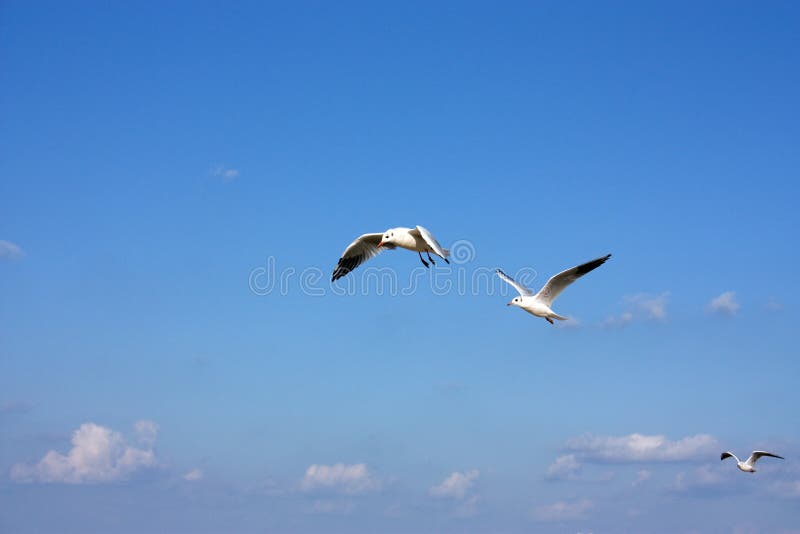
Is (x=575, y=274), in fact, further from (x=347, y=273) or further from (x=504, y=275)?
(x=347, y=273)

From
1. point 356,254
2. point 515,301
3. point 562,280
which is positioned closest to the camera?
point 562,280

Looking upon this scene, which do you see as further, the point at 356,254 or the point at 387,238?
the point at 356,254

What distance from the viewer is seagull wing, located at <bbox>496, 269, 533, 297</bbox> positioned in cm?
2047

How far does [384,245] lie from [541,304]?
16.8 feet

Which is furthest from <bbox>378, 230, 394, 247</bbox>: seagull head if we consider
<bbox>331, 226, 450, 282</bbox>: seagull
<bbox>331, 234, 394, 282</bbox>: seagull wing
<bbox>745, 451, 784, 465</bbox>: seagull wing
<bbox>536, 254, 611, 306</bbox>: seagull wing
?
<bbox>745, 451, 784, 465</bbox>: seagull wing

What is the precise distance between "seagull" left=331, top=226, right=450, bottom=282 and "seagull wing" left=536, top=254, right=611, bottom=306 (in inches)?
84.6

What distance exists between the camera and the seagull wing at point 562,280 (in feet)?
61.8

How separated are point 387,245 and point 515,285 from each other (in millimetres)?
3717

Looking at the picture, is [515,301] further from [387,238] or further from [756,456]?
[756,456]

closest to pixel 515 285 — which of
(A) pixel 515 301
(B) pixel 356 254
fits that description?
(A) pixel 515 301

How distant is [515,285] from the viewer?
68.8ft

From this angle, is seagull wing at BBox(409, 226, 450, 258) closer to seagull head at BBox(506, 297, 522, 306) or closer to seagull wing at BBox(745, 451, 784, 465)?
seagull head at BBox(506, 297, 522, 306)

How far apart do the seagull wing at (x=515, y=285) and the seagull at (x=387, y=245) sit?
174cm

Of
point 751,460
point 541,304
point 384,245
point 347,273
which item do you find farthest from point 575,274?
point 751,460
